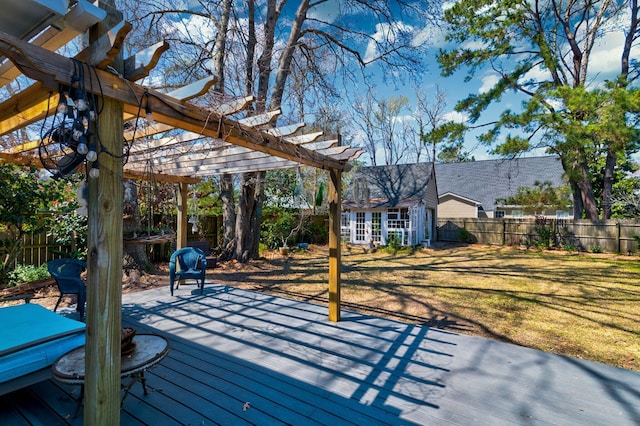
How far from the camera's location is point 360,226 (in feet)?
46.9

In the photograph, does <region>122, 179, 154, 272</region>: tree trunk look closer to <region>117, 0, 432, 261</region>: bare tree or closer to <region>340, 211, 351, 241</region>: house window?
<region>117, 0, 432, 261</region>: bare tree

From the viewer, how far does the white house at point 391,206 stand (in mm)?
13305

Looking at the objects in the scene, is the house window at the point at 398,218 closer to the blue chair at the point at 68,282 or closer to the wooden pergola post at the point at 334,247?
the wooden pergola post at the point at 334,247

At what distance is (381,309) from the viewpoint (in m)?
4.92

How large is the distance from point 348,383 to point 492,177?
22.0 metres

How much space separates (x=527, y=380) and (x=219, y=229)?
930 centimetres

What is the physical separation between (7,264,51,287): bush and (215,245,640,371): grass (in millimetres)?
3236

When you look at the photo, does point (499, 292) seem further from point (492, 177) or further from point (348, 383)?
point (492, 177)

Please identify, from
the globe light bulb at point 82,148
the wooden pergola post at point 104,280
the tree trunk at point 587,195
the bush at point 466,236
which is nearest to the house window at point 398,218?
the bush at point 466,236

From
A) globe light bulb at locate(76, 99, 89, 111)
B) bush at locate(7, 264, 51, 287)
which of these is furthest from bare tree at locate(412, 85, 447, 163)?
globe light bulb at locate(76, 99, 89, 111)

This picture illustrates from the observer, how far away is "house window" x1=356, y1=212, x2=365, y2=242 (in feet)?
46.5

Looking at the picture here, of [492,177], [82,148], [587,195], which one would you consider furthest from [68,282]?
[492,177]

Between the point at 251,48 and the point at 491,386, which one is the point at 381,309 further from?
the point at 251,48

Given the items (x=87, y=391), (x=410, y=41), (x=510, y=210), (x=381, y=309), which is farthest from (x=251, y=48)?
(x=510, y=210)
